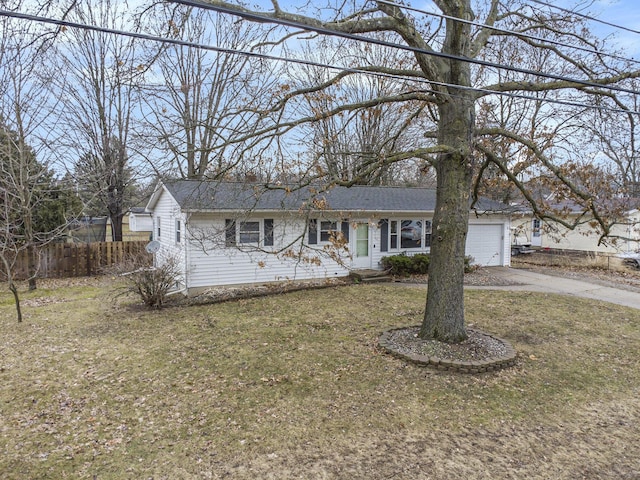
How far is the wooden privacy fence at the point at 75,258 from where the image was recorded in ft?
44.5

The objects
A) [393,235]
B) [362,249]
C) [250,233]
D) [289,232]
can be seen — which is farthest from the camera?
[393,235]

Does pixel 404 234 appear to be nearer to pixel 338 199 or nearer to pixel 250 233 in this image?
pixel 338 199

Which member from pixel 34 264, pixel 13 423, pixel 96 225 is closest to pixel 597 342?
pixel 13 423

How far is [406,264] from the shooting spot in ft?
46.0

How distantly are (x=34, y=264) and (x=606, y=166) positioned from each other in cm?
2865

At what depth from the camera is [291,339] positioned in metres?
7.13

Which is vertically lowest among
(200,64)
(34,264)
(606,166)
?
(34,264)

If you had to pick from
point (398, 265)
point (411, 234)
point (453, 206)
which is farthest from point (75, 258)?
point (453, 206)

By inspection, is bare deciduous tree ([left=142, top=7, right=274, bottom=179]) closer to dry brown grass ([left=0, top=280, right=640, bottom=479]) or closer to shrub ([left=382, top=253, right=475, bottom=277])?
dry brown grass ([left=0, top=280, right=640, bottom=479])

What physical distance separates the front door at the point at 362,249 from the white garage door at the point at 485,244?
4.71m

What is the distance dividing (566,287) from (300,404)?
37.2ft

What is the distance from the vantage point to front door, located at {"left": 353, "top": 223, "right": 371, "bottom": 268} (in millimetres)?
14188

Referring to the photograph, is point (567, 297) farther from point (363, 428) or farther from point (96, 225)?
point (96, 225)

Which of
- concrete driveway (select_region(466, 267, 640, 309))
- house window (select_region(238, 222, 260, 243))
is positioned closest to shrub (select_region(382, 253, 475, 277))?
concrete driveway (select_region(466, 267, 640, 309))
